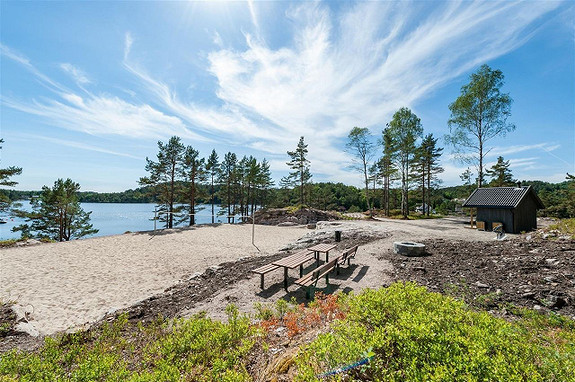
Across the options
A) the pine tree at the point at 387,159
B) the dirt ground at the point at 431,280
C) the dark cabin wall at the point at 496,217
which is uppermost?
the pine tree at the point at 387,159

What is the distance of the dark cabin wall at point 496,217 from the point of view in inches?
512

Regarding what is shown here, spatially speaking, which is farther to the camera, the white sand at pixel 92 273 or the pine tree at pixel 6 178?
the pine tree at pixel 6 178

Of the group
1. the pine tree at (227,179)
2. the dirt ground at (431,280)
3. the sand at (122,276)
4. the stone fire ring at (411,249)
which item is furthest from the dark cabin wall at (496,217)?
the pine tree at (227,179)

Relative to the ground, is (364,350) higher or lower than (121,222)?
higher

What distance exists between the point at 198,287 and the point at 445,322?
607cm

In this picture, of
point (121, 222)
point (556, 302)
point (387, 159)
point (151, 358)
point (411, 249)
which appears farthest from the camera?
point (121, 222)

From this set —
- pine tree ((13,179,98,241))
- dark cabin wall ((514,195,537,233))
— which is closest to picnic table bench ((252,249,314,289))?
dark cabin wall ((514,195,537,233))

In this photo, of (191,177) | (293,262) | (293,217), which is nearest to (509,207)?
(293,262)

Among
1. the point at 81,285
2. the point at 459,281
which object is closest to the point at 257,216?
the point at 81,285

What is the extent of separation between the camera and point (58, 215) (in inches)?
819

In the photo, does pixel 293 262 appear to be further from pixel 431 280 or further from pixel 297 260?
pixel 431 280

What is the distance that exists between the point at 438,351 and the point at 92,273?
1025 centimetres

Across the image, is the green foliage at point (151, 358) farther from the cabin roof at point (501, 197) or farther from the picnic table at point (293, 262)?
the cabin roof at point (501, 197)

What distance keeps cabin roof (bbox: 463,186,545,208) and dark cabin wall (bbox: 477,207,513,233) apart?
376 millimetres
